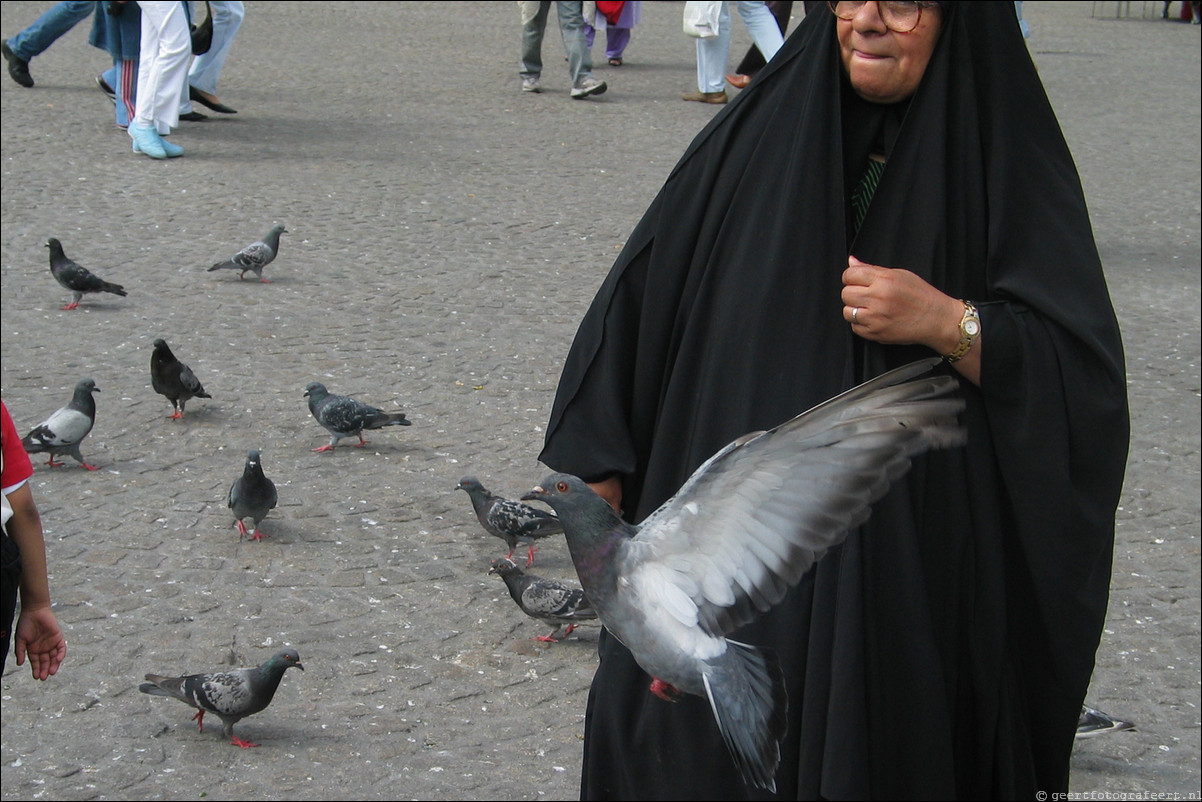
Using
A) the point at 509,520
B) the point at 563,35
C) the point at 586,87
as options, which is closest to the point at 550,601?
the point at 509,520

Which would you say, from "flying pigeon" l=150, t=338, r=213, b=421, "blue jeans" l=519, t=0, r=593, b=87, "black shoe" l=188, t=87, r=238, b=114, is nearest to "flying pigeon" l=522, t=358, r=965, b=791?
"flying pigeon" l=150, t=338, r=213, b=421

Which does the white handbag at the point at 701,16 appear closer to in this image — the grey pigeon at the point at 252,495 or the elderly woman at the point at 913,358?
the grey pigeon at the point at 252,495

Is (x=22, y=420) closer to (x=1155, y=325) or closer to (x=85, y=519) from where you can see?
(x=85, y=519)

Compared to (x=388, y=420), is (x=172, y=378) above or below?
above

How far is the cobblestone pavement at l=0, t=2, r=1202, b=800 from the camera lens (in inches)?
181

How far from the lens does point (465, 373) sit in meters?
7.84

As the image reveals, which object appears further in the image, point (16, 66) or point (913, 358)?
point (16, 66)

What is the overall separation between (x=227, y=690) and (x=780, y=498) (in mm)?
2672

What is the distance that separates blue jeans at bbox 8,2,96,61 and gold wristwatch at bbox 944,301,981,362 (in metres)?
13.9

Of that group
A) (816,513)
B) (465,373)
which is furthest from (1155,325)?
(816,513)

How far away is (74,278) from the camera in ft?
27.6

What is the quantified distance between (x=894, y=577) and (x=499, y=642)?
290 cm

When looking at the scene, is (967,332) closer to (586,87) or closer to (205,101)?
(205,101)

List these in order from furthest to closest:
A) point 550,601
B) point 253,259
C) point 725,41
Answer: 1. point 725,41
2. point 253,259
3. point 550,601
